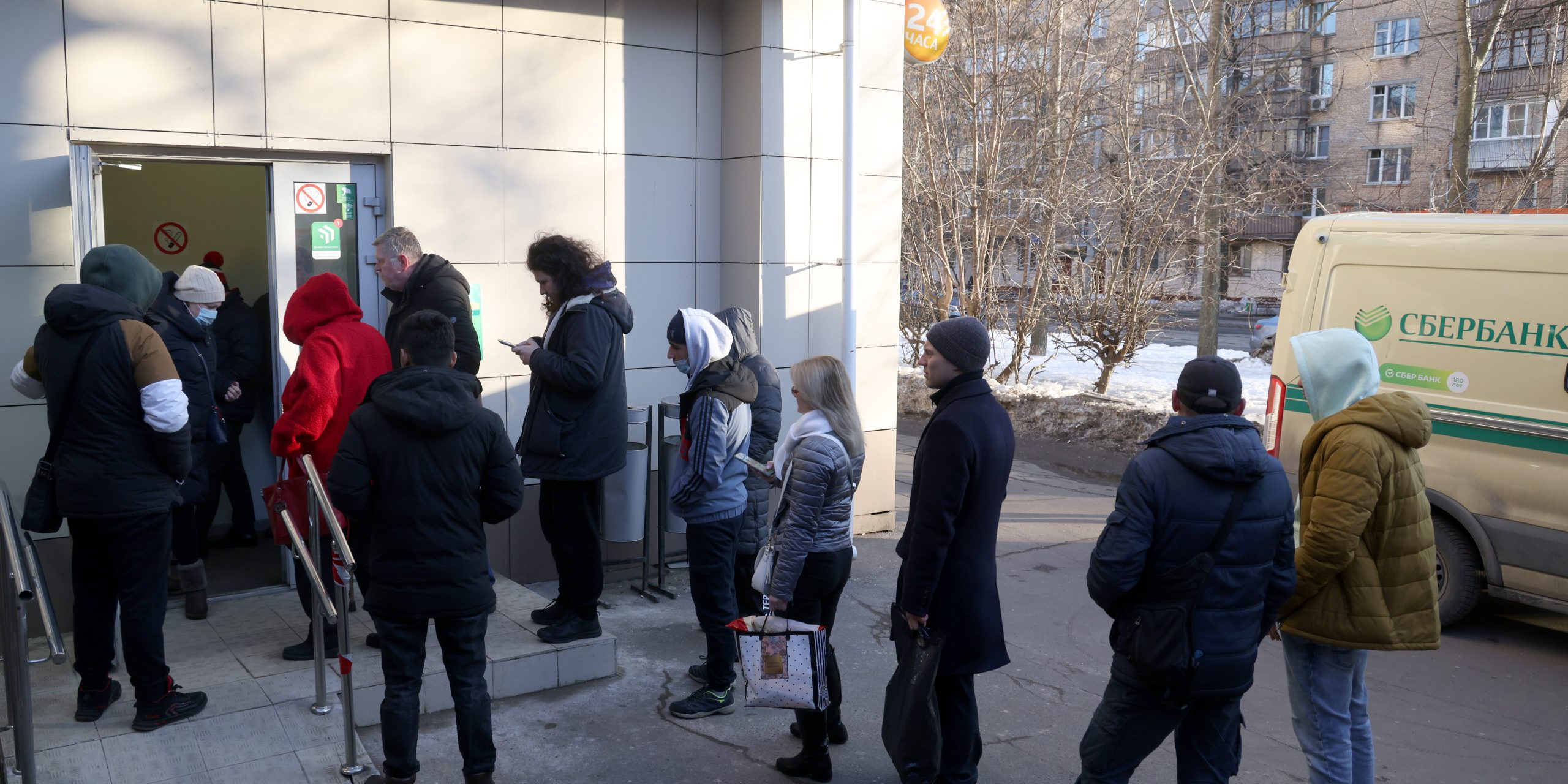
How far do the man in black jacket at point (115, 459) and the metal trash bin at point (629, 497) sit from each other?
8.28 ft

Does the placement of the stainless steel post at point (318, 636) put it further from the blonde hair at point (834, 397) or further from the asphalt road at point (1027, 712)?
the blonde hair at point (834, 397)

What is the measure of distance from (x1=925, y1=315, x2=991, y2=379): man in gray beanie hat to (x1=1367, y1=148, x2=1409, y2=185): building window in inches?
1399

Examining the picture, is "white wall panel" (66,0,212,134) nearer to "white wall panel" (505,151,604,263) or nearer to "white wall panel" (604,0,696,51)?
"white wall panel" (505,151,604,263)

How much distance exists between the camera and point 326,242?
607cm

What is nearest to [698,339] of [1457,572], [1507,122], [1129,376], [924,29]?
[924,29]

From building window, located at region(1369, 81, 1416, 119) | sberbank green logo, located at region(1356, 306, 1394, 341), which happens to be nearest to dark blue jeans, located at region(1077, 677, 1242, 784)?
sberbank green logo, located at region(1356, 306, 1394, 341)

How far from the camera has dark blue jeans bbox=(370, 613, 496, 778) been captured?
3.64 m

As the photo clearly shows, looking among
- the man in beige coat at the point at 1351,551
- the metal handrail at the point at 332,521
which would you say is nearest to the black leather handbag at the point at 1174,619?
the man in beige coat at the point at 1351,551

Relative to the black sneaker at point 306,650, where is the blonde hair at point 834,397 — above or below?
above

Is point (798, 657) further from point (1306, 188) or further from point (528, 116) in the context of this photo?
point (1306, 188)

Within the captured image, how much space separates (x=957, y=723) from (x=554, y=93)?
453 cm

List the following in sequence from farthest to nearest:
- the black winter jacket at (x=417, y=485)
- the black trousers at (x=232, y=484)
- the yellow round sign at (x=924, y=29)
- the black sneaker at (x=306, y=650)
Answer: the yellow round sign at (x=924, y=29)
the black trousers at (x=232, y=484)
the black sneaker at (x=306, y=650)
the black winter jacket at (x=417, y=485)

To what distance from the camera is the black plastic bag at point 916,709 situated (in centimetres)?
368

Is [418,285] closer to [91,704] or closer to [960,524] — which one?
[91,704]
